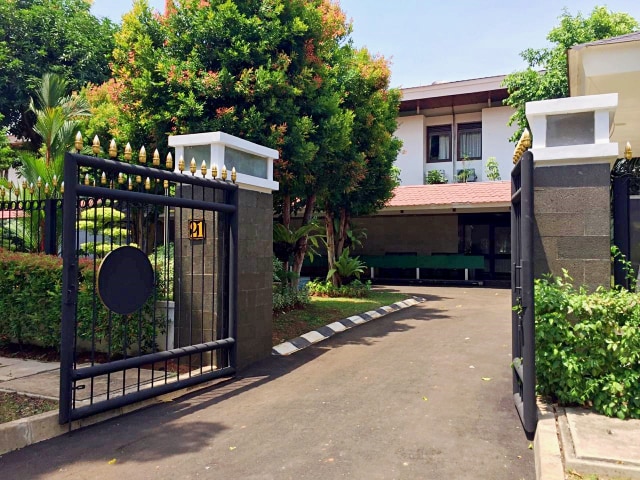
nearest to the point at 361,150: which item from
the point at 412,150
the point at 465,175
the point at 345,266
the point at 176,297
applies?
the point at 345,266

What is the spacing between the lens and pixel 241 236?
22.0 feet

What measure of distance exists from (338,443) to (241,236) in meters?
3.39

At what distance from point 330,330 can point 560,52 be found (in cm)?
1365

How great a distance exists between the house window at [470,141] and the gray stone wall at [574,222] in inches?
767

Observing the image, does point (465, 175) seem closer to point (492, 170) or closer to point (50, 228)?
point (492, 170)

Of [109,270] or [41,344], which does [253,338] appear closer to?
[109,270]

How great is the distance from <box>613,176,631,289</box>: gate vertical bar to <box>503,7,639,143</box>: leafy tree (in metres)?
12.2

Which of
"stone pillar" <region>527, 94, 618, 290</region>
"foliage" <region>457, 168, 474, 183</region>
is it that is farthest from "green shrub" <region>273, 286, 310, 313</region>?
"foliage" <region>457, 168, 474, 183</region>

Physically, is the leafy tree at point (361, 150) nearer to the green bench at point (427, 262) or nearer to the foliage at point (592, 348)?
the green bench at point (427, 262)

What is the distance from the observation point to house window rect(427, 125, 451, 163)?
24.2 m

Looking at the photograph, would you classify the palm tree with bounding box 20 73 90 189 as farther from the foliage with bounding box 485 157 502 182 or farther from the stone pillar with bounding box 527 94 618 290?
the foliage with bounding box 485 157 502 182

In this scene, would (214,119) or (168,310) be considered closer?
(168,310)

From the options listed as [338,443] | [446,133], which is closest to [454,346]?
[338,443]

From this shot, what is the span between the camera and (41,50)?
1694 centimetres
